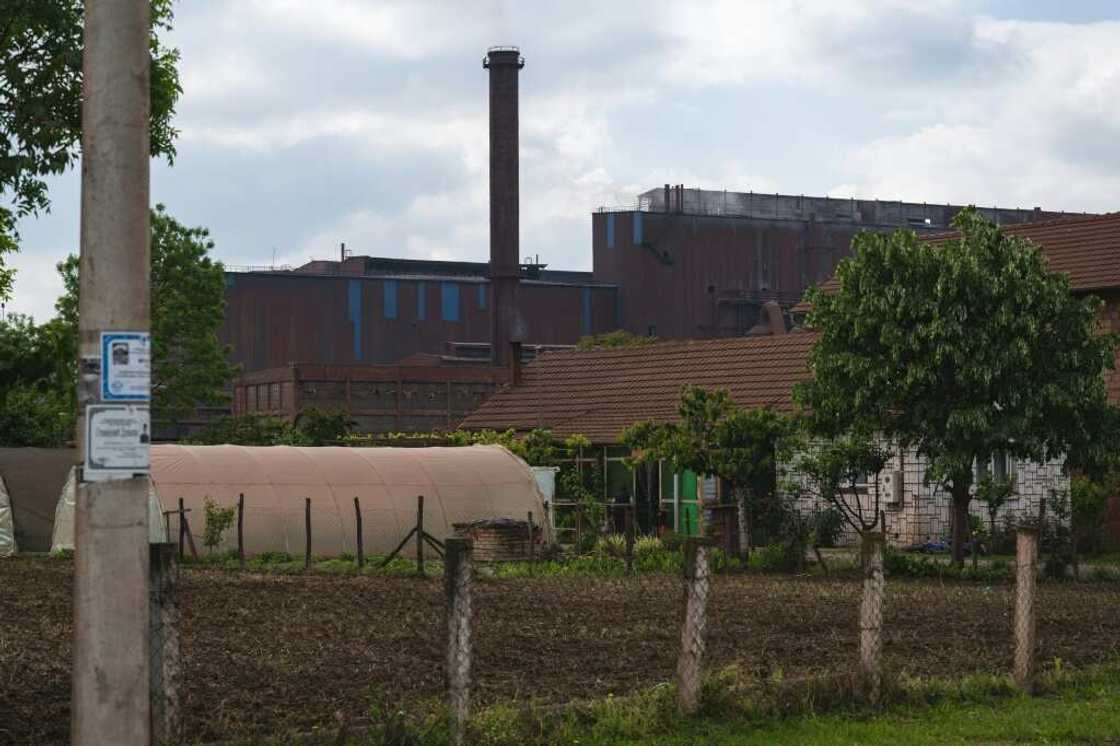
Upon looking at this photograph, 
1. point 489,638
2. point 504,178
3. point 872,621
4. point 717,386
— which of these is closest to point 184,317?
point 504,178

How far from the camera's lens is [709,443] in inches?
1284

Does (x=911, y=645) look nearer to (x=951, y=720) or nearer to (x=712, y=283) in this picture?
(x=951, y=720)

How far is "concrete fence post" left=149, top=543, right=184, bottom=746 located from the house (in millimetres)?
27562

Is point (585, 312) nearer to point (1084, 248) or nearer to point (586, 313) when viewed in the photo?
point (586, 313)

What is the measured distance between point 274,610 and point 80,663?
44.5 ft

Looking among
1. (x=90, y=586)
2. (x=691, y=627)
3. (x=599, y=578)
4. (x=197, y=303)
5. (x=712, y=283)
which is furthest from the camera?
(x=712, y=283)

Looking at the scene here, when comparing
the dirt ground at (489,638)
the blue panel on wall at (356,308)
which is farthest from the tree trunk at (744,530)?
the blue panel on wall at (356,308)

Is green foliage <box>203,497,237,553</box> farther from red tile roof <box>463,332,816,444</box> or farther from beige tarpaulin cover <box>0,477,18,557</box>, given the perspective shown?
red tile roof <box>463,332,816,444</box>

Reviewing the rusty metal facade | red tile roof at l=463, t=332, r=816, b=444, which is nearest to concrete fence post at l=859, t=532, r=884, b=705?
red tile roof at l=463, t=332, r=816, b=444

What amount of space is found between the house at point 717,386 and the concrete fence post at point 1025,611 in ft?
72.0

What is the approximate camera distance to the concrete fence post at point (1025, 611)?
44.4ft

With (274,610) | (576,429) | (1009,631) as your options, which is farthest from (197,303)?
(1009,631)

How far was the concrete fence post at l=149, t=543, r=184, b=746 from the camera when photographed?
372 inches

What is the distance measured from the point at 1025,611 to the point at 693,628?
346cm
